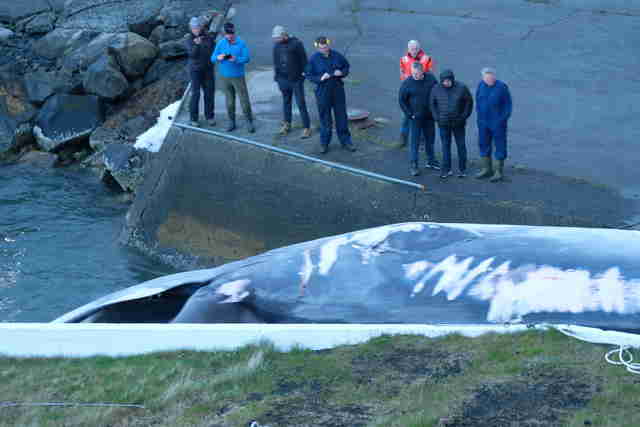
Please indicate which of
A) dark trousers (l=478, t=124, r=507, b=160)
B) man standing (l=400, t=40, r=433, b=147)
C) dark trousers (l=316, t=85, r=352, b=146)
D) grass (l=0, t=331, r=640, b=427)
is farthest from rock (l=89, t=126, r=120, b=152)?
grass (l=0, t=331, r=640, b=427)

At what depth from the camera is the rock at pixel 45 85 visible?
2142 cm

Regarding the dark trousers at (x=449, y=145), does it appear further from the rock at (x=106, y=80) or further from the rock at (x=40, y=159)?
the rock at (x=40, y=159)

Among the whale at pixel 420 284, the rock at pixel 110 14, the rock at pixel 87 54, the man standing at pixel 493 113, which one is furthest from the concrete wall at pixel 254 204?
the rock at pixel 110 14

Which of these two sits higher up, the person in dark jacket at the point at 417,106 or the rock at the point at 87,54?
the person in dark jacket at the point at 417,106

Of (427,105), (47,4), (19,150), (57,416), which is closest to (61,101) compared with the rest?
(19,150)

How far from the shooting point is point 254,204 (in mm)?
14438

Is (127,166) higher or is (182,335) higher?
(182,335)

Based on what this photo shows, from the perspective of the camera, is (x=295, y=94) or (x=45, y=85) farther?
(x=45, y=85)

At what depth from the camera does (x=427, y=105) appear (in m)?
13.0

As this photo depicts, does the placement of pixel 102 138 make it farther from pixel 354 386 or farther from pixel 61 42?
pixel 354 386

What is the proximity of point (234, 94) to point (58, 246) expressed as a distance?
4.39 m

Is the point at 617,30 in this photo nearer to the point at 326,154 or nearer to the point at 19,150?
the point at 326,154

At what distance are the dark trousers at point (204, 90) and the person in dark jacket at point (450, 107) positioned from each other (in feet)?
15.0

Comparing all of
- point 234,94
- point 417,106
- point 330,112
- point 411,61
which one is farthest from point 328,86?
point 234,94
